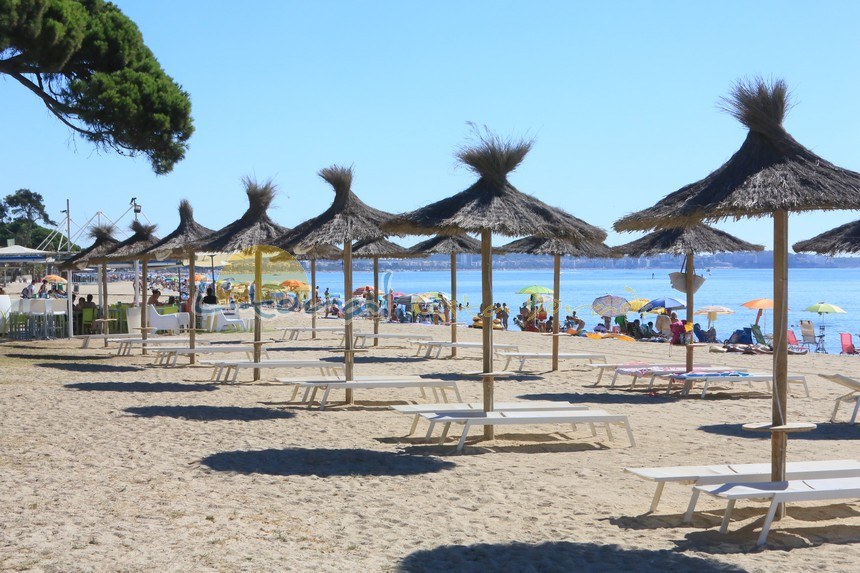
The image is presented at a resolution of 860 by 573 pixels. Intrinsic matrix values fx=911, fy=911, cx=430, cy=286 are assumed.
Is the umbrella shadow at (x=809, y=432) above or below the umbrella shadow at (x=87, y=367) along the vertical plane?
below

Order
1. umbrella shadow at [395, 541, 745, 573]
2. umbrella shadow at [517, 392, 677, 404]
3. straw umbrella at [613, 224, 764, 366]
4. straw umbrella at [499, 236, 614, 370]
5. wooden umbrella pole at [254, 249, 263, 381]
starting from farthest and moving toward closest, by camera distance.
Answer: straw umbrella at [499, 236, 614, 370] → straw umbrella at [613, 224, 764, 366] → wooden umbrella pole at [254, 249, 263, 381] → umbrella shadow at [517, 392, 677, 404] → umbrella shadow at [395, 541, 745, 573]

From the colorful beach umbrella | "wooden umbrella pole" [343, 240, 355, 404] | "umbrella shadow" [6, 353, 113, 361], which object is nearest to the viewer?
"wooden umbrella pole" [343, 240, 355, 404]

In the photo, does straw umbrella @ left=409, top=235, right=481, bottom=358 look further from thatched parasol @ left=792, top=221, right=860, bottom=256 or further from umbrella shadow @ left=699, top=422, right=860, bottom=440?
umbrella shadow @ left=699, top=422, right=860, bottom=440

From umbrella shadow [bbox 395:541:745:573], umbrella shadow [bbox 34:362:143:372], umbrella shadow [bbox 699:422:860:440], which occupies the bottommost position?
umbrella shadow [bbox 699:422:860:440]

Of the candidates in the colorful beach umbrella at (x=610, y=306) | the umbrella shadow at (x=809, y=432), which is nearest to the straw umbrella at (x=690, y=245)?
the umbrella shadow at (x=809, y=432)

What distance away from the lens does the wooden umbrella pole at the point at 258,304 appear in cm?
1260

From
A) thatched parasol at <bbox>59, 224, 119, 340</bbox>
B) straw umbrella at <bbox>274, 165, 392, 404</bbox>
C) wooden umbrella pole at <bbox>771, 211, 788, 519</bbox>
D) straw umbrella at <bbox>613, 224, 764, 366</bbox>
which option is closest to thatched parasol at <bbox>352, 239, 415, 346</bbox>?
thatched parasol at <bbox>59, 224, 119, 340</bbox>

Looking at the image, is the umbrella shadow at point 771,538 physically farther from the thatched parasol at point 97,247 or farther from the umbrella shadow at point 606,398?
the thatched parasol at point 97,247

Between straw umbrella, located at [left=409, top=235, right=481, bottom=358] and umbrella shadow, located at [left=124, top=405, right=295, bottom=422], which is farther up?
straw umbrella, located at [left=409, top=235, right=481, bottom=358]

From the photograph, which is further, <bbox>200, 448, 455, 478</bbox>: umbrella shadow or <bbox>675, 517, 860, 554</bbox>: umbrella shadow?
<bbox>200, 448, 455, 478</bbox>: umbrella shadow

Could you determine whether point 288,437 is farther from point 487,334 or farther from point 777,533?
point 777,533

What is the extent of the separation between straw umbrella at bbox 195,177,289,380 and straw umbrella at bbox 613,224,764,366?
17.6ft

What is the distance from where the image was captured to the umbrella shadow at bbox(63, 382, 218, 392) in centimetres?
1170

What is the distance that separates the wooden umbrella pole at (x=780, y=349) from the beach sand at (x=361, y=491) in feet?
1.31
